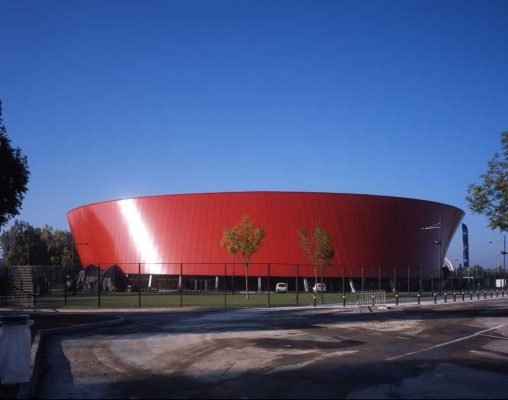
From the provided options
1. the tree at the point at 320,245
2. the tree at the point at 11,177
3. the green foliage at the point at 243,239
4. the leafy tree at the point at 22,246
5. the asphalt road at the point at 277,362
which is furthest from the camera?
the leafy tree at the point at 22,246

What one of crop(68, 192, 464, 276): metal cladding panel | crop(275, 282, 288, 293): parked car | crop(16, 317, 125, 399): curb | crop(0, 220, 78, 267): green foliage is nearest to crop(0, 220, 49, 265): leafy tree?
crop(0, 220, 78, 267): green foliage

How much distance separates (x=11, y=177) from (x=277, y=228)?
50.5 m

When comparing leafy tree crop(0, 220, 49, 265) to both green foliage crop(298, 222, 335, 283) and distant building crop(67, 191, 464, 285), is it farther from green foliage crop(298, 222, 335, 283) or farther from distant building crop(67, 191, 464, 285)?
green foliage crop(298, 222, 335, 283)

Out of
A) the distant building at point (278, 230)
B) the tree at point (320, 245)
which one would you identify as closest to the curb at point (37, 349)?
the tree at point (320, 245)

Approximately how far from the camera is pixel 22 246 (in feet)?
316

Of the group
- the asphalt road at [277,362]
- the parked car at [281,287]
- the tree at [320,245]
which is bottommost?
the parked car at [281,287]

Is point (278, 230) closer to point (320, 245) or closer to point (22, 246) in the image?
point (320, 245)

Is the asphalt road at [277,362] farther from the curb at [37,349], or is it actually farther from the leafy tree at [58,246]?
the leafy tree at [58,246]

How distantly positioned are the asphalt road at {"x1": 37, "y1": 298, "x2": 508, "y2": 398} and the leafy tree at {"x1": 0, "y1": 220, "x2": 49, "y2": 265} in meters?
83.0

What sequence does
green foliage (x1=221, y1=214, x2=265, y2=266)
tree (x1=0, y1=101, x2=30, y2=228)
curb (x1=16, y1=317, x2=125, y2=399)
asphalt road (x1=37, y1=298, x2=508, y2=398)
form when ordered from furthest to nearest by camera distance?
green foliage (x1=221, y1=214, x2=265, y2=266)
tree (x1=0, y1=101, x2=30, y2=228)
asphalt road (x1=37, y1=298, x2=508, y2=398)
curb (x1=16, y1=317, x2=125, y2=399)

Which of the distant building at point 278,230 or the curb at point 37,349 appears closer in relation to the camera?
the curb at point 37,349

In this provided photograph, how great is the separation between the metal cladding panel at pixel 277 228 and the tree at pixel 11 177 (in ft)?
153

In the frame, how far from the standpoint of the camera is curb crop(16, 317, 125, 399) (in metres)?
8.66

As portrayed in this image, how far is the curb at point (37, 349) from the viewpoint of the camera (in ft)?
28.4
